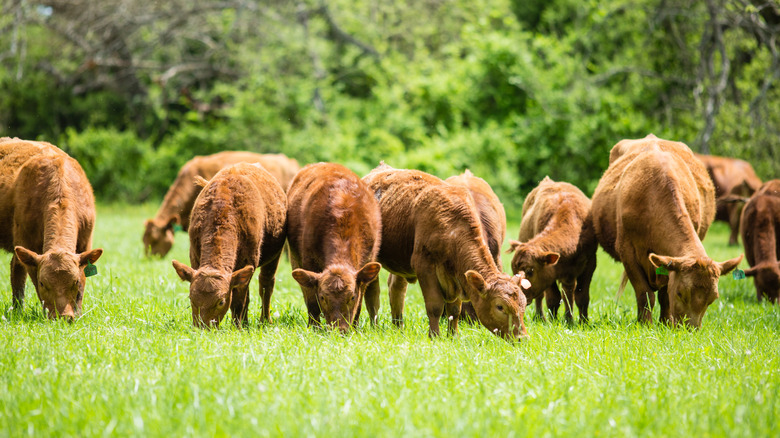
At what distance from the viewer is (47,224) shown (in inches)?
285

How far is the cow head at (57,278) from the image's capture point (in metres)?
6.80

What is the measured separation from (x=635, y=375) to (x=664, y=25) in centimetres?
1647

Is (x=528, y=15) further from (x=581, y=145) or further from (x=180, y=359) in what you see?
(x=180, y=359)

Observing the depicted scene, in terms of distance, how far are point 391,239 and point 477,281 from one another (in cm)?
142

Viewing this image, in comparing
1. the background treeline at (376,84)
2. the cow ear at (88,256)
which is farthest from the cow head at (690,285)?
the background treeline at (376,84)

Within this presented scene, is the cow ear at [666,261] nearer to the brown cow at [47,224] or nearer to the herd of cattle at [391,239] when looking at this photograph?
the herd of cattle at [391,239]

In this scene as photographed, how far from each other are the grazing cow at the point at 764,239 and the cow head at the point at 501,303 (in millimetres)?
4642

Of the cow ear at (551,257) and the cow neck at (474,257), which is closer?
the cow neck at (474,257)

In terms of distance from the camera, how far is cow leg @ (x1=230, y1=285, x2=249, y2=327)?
23.1 feet

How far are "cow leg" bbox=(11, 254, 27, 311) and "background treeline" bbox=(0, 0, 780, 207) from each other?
539 inches

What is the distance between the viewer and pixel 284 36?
25500 mm

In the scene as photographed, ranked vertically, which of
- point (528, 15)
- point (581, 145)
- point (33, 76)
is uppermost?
point (528, 15)

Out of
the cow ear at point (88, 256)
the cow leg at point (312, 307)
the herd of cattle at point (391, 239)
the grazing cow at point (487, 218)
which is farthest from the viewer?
the grazing cow at point (487, 218)

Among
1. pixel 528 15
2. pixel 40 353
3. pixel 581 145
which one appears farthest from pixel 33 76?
pixel 40 353
